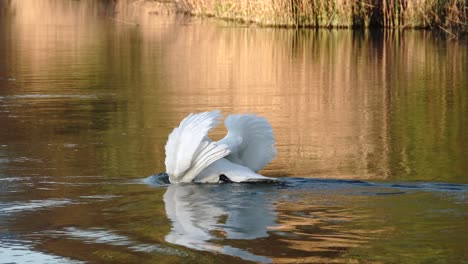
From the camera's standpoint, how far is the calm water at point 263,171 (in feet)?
24.3

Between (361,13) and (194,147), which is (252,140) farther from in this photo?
(361,13)

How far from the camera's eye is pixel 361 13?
33.2 m

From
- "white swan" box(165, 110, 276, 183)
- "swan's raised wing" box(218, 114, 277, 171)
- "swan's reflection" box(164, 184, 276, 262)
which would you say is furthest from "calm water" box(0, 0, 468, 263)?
"swan's raised wing" box(218, 114, 277, 171)

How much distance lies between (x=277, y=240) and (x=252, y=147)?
2.40 metres

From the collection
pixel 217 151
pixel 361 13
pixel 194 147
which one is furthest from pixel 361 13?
pixel 194 147

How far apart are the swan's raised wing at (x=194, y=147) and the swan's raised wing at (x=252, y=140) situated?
509 millimetres

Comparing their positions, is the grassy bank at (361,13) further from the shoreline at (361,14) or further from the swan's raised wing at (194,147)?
the swan's raised wing at (194,147)

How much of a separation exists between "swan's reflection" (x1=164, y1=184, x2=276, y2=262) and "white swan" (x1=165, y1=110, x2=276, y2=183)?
4.0 inches

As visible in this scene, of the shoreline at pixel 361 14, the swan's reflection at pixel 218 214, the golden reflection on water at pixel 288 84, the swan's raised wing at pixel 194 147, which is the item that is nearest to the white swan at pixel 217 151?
the swan's raised wing at pixel 194 147

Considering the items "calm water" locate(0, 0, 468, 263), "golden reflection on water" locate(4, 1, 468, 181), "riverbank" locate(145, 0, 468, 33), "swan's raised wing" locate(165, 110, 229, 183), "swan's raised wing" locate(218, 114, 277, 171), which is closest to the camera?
"calm water" locate(0, 0, 468, 263)

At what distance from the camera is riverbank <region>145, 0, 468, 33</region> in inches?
1261

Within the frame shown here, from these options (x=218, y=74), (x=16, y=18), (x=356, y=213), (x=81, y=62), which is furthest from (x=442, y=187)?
(x=16, y=18)

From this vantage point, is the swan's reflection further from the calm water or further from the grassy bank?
the grassy bank

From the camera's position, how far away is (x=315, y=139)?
1222 cm
